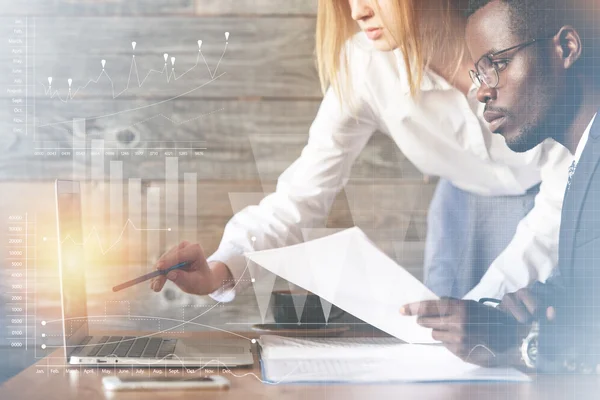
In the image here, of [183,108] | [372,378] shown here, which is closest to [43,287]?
[183,108]

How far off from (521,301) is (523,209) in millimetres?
189

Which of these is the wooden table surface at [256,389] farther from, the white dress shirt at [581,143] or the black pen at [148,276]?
the white dress shirt at [581,143]

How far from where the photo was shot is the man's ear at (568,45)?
4.35ft

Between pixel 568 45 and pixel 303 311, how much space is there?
2.54 feet

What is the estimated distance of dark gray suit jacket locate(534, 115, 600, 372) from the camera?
4.36ft

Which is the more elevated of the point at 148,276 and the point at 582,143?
the point at 582,143

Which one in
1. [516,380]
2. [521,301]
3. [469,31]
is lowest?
[516,380]

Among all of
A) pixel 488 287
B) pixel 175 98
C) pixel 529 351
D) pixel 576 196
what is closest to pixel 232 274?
pixel 175 98

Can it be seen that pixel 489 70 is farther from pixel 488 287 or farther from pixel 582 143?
pixel 488 287

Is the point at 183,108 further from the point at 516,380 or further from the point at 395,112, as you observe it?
the point at 516,380

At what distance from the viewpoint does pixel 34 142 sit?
1.29 meters

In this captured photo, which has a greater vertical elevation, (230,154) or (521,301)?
(230,154)

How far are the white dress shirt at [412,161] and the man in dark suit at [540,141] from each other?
0.03 metres

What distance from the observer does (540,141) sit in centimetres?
133
